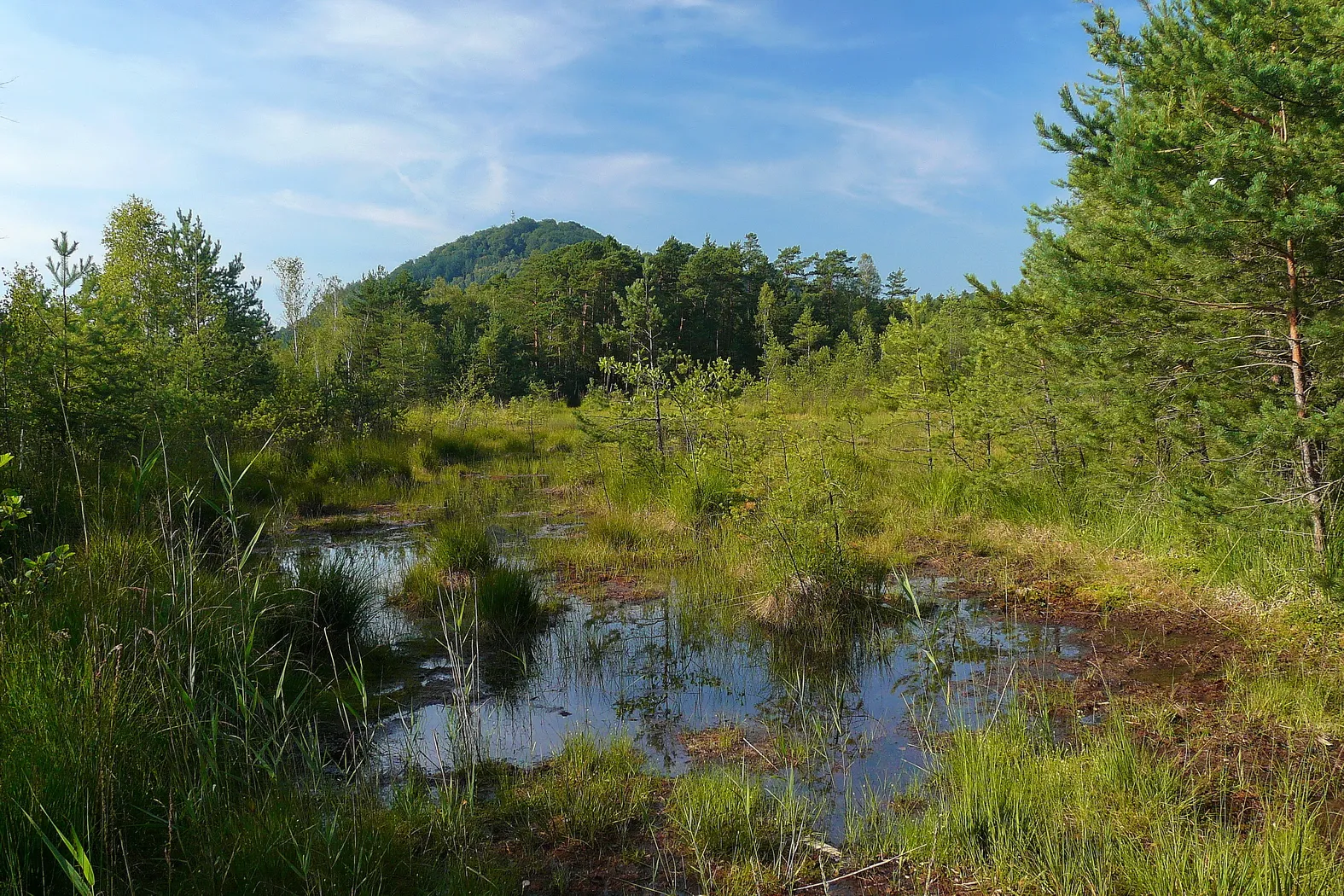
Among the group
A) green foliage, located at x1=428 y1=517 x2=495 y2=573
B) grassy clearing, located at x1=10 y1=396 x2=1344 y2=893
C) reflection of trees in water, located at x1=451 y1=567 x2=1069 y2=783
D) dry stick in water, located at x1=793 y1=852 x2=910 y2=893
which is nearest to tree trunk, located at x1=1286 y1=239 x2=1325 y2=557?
grassy clearing, located at x1=10 y1=396 x2=1344 y2=893

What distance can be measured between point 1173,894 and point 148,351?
12213mm

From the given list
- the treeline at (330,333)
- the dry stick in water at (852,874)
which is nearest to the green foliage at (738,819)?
the dry stick in water at (852,874)

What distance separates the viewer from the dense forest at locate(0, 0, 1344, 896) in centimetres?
287

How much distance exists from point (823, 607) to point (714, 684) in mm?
1568

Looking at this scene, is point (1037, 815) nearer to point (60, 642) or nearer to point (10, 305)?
point (60, 642)

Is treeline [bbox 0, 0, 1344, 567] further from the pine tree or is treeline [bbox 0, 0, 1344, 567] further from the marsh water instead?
the marsh water

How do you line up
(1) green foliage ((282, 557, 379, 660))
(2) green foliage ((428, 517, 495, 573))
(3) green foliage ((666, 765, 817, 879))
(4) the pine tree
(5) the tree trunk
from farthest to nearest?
(2) green foliage ((428, 517, 495, 573)) < (1) green foliage ((282, 557, 379, 660)) < (5) the tree trunk < (4) the pine tree < (3) green foliage ((666, 765, 817, 879))

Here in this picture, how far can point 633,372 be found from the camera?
11.5m

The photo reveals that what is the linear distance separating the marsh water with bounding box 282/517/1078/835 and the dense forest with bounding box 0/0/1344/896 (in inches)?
1.8

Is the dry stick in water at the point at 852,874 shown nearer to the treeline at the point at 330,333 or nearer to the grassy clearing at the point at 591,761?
the grassy clearing at the point at 591,761

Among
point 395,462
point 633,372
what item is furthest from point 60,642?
point 395,462

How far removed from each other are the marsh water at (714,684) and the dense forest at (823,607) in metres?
0.05

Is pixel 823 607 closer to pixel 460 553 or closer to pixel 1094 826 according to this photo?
pixel 1094 826

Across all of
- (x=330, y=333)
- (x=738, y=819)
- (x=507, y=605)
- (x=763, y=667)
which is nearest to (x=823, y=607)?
(x=763, y=667)
